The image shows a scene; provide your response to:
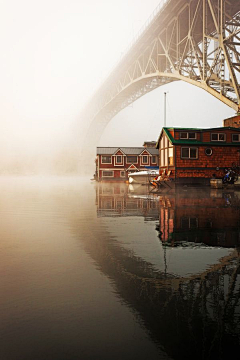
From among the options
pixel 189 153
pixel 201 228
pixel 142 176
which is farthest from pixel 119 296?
pixel 142 176

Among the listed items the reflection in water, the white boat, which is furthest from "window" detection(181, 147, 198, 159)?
the reflection in water

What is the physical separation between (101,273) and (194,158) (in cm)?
2735

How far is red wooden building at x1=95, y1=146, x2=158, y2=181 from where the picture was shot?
5712 cm

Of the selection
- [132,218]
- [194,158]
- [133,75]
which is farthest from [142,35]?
[132,218]

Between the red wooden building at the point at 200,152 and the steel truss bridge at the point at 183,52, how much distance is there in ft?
10.7

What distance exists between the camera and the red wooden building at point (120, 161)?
2249 inches

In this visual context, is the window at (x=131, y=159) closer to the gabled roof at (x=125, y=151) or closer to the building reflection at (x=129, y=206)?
the gabled roof at (x=125, y=151)

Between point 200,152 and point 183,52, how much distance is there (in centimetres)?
1822

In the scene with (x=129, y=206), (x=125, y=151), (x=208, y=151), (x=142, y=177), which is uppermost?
(x=125, y=151)

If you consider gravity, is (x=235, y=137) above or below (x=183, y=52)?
below

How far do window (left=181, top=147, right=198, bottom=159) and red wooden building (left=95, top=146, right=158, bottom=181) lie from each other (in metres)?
25.9

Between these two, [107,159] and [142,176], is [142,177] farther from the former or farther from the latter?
[107,159]

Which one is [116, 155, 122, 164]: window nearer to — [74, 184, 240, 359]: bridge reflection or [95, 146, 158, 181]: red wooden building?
[95, 146, 158, 181]: red wooden building

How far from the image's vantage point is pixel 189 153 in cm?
3070
